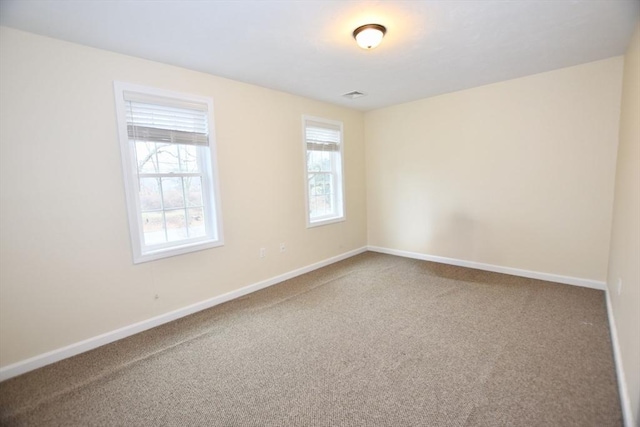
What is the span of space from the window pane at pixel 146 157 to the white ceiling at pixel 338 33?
0.79 meters

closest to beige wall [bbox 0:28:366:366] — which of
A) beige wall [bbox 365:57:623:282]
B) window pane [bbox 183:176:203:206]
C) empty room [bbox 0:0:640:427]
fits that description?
empty room [bbox 0:0:640:427]

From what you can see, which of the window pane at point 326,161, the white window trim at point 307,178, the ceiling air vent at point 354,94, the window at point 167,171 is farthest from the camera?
the window pane at point 326,161

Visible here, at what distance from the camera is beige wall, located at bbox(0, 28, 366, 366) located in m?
2.10

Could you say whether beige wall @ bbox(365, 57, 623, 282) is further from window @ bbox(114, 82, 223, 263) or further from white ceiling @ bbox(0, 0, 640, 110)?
window @ bbox(114, 82, 223, 263)

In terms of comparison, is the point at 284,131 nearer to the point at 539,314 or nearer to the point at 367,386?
the point at 367,386

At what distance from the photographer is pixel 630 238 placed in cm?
198

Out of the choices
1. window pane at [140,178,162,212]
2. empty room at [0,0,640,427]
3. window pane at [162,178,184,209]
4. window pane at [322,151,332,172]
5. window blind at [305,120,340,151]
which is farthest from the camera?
window pane at [322,151,332,172]

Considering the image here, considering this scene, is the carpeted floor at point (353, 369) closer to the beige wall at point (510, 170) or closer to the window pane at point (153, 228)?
the beige wall at point (510, 170)

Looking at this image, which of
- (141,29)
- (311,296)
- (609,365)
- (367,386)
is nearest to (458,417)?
(367,386)

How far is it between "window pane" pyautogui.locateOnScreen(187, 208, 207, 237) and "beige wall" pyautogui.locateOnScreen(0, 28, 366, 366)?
230 mm

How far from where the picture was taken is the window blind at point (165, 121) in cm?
263

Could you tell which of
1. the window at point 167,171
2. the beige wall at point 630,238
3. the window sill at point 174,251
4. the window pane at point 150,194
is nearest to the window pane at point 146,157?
the window at point 167,171

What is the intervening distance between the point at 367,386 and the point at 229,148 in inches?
106

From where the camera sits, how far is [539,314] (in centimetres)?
276
